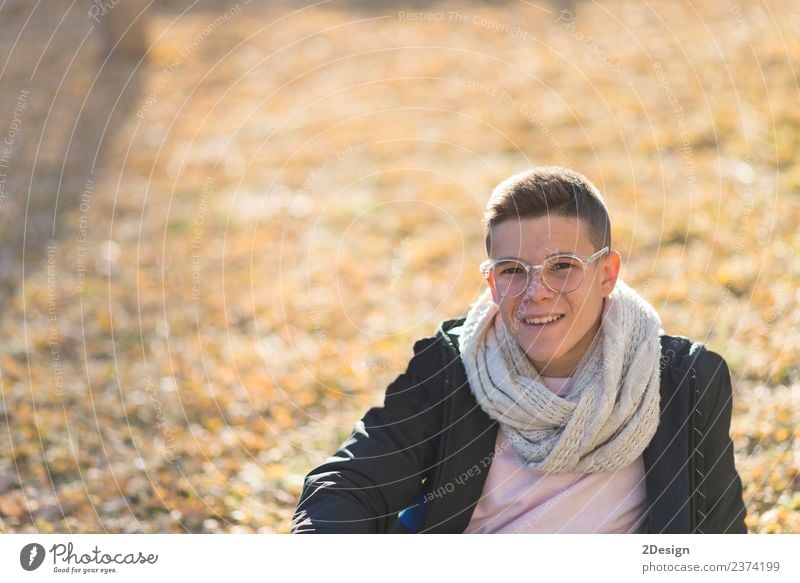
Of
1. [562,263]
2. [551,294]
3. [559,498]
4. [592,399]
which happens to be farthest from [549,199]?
[559,498]

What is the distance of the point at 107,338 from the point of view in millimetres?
8531

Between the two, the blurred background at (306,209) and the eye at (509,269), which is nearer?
the eye at (509,269)

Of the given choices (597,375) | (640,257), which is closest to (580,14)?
(640,257)

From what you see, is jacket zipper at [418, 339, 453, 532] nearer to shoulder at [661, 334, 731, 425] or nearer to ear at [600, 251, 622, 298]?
ear at [600, 251, 622, 298]

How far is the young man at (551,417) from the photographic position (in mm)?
3471

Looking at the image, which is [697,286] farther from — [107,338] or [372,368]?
[107,338]

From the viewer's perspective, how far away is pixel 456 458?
11.7 feet

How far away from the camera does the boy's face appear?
11.3ft

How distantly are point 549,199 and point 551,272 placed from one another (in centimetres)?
26

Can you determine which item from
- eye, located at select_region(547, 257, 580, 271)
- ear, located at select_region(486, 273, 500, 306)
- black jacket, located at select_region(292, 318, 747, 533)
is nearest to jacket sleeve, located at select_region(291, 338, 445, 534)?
black jacket, located at select_region(292, 318, 747, 533)

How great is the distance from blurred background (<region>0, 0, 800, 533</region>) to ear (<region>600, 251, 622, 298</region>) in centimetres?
192

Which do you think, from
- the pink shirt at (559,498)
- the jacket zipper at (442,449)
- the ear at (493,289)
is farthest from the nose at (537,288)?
the jacket zipper at (442,449)

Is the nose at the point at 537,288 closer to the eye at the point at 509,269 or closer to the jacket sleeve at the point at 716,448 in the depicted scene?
the eye at the point at 509,269

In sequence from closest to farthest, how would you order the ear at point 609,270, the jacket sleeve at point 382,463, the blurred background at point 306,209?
the jacket sleeve at point 382,463 < the ear at point 609,270 < the blurred background at point 306,209
